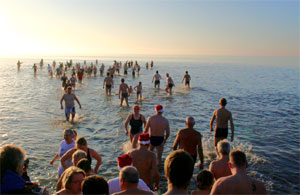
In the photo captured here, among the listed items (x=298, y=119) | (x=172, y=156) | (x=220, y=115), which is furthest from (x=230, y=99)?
(x=172, y=156)

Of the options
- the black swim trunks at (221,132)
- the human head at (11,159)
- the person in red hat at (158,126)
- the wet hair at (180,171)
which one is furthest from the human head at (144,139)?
the black swim trunks at (221,132)

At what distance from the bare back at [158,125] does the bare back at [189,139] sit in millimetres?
748

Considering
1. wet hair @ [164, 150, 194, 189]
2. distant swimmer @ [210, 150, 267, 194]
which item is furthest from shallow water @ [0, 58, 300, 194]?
wet hair @ [164, 150, 194, 189]

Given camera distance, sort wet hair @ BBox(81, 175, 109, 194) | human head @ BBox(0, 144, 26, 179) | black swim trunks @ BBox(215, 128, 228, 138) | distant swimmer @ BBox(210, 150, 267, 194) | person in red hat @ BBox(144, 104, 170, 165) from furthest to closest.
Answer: black swim trunks @ BBox(215, 128, 228, 138) → person in red hat @ BBox(144, 104, 170, 165) → distant swimmer @ BBox(210, 150, 267, 194) → human head @ BBox(0, 144, 26, 179) → wet hair @ BBox(81, 175, 109, 194)

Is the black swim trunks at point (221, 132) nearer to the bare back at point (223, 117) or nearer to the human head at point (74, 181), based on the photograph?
the bare back at point (223, 117)

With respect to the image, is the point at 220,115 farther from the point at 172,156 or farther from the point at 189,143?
the point at 172,156

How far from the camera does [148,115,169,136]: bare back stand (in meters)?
6.31

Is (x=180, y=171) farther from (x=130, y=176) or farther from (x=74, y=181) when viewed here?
(x=74, y=181)

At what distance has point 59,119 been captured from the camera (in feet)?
38.3

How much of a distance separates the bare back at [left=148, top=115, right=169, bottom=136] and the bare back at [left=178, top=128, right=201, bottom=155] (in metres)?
0.75

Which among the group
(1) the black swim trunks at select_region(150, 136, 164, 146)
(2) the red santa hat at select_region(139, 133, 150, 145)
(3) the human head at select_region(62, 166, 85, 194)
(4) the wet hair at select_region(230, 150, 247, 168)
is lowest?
(1) the black swim trunks at select_region(150, 136, 164, 146)

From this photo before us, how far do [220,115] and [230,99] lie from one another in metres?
13.5

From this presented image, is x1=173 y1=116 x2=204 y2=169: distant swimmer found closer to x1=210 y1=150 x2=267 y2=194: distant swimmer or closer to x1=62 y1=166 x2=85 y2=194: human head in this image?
x1=210 y1=150 x2=267 y2=194: distant swimmer

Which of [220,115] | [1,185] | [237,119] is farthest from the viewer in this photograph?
[237,119]
